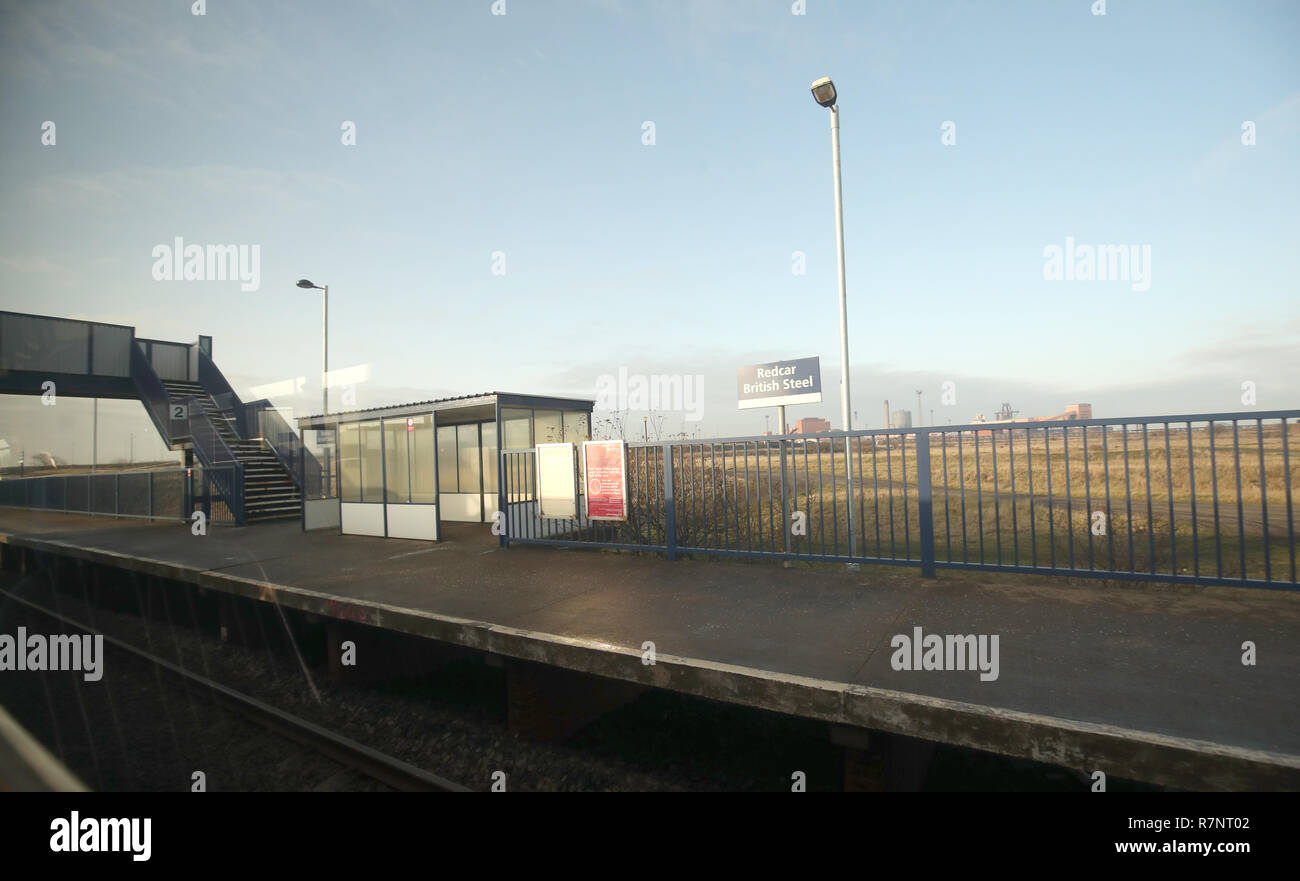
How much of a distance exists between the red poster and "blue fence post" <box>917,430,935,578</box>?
12.0 feet

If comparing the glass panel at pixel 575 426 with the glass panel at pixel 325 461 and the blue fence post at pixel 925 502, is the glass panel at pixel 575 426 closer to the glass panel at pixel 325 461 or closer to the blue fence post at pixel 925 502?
the glass panel at pixel 325 461

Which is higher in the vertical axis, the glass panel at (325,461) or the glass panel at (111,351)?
the glass panel at (111,351)

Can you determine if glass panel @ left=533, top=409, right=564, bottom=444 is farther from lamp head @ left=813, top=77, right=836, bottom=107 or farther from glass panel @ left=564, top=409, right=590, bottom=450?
lamp head @ left=813, top=77, right=836, bottom=107

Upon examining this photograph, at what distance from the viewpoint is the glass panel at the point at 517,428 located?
1248 centimetres

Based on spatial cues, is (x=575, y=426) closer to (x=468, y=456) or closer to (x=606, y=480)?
(x=468, y=456)

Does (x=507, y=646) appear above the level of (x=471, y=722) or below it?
above

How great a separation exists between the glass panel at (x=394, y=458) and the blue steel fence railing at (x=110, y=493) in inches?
348

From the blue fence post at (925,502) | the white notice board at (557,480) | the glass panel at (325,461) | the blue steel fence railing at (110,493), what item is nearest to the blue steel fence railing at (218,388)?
the blue steel fence railing at (110,493)

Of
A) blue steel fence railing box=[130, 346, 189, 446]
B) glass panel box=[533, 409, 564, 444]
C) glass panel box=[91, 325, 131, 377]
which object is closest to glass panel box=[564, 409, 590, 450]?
glass panel box=[533, 409, 564, 444]

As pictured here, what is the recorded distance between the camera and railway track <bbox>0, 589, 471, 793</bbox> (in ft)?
15.5
